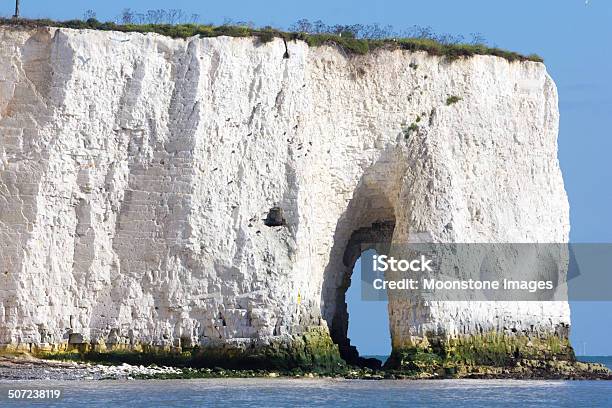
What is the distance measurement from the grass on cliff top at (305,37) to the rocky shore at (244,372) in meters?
7.67

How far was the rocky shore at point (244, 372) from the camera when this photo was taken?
3484 centimetres

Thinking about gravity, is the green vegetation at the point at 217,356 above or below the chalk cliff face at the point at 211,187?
below

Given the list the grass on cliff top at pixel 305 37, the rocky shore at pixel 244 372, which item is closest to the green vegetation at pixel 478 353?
the rocky shore at pixel 244 372

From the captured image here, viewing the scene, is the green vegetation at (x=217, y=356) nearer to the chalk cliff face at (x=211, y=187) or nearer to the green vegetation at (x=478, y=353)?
the chalk cliff face at (x=211, y=187)

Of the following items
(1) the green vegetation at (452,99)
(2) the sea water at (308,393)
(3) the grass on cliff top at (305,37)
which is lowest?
(2) the sea water at (308,393)

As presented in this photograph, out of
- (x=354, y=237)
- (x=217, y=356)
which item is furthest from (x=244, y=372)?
(x=354, y=237)

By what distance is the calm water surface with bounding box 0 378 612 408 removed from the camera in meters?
31.3

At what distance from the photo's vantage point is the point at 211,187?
3753 cm

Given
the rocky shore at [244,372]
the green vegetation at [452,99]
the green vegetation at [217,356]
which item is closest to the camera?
the rocky shore at [244,372]

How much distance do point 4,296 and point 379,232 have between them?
32.5ft

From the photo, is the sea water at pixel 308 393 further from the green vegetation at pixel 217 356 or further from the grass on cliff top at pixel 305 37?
the grass on cliff top at pixel 305 37

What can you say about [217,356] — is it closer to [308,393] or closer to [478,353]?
[308,393]

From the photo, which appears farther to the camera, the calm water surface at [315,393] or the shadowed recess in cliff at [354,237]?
the shadowed recess in cliff at [354,237]

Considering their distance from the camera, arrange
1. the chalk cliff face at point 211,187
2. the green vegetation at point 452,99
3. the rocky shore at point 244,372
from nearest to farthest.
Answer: the rocky shore at point 244,372 → the chalk cliff face at point 211,187 → the green vegetation at point 452,99
